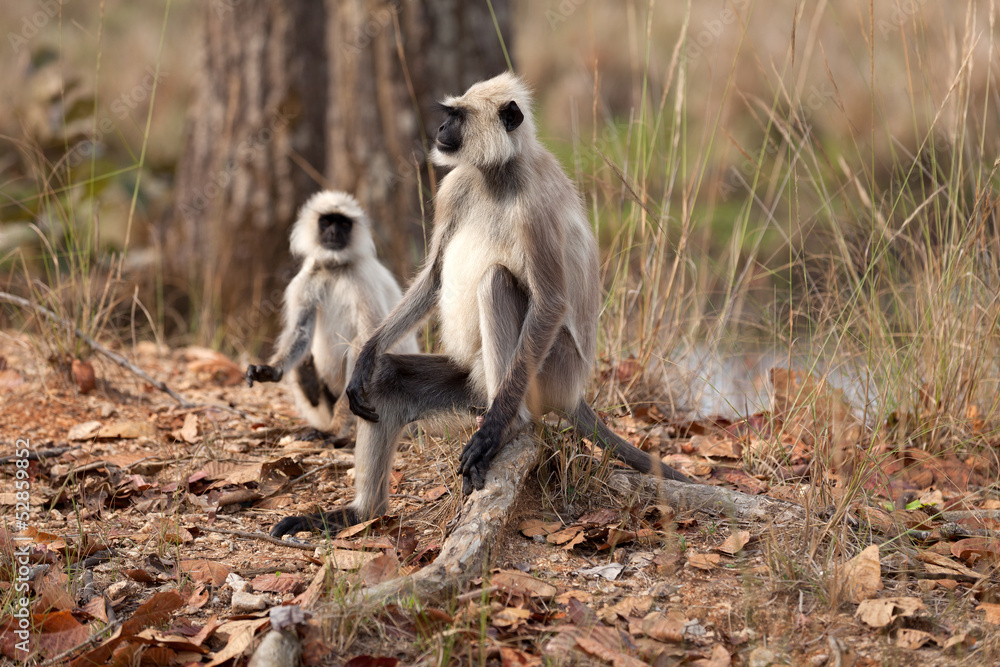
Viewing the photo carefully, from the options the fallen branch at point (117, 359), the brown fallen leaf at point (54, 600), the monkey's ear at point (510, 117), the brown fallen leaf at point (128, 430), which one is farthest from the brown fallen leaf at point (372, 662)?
the fallen branch at point (117, 359)

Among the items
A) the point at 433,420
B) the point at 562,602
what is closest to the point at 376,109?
the point at 433,420

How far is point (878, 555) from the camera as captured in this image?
8.30ft

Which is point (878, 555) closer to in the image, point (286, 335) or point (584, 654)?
point (584, 654)

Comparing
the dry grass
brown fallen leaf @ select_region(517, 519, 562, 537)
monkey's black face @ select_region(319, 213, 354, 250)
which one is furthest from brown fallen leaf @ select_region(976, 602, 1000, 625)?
monkey's black face @ select_region(319, 213, 354, 250)

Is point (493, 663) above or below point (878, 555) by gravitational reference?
below

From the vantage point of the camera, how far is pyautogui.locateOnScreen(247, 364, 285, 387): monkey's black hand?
4.11 meters

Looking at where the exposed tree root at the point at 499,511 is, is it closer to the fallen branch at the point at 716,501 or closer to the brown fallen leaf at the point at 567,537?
the fallen branch at the point at 716,501

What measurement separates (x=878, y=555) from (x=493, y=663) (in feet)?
3.92

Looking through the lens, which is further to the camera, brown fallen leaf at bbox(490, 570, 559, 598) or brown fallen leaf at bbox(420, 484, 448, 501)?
brown fallen leaf at bbox(420, 484, 448, 501)

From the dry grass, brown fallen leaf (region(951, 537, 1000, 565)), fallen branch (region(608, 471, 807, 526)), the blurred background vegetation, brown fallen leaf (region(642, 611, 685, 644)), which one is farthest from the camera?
the blurred background vegetation

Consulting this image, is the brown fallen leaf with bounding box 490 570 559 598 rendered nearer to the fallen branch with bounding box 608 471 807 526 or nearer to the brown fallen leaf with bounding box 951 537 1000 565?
the fallen branch with bounding box 608 471 807 526

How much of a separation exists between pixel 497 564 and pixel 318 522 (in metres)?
0.79

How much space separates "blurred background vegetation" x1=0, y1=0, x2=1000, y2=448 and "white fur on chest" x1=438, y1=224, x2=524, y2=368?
57cm

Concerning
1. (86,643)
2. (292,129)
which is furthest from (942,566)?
(292,129)
